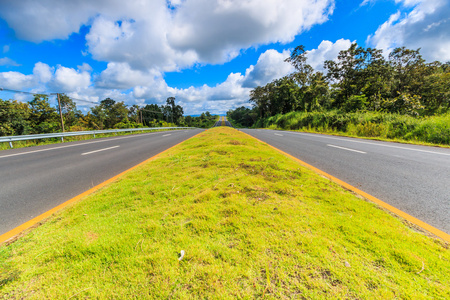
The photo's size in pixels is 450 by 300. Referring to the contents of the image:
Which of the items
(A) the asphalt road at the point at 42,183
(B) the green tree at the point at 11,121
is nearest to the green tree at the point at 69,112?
(B) the green tree at the point at 11,121

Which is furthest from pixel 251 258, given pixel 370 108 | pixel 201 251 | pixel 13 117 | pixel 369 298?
pixel 13 117

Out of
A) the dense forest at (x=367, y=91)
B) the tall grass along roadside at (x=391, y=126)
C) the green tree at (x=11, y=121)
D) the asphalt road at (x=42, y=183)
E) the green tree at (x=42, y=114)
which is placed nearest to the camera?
the asphalt road at (x=42, y=183)

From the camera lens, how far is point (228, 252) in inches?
53.3

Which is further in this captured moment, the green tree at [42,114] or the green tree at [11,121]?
the green tree at [42,114]

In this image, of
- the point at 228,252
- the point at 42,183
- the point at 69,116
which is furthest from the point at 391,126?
the point at 69,116

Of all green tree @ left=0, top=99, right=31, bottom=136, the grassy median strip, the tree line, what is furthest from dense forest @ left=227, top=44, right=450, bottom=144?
green tree @ left=0, top=99, right=31, bottom=136

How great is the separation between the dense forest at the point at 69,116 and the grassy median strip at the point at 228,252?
23604 mm

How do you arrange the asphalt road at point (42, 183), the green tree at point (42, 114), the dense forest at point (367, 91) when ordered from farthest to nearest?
the green tree at point (42, 114)
the dense forest at point (367, 91)
the asphalt road at point (42, 183)

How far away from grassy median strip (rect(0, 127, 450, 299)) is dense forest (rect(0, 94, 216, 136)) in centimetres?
2360

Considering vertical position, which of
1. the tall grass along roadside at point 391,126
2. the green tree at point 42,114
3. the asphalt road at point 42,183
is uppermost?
the green tree at point 42,114

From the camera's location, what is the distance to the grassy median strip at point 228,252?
1103 millimetres

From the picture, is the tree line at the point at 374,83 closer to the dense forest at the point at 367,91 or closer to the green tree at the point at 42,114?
the dense forest at the point at 367,91

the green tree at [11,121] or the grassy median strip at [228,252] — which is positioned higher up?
the green tree at [11,121]

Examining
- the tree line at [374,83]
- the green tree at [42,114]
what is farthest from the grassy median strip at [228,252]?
the green tree at [42,114]
